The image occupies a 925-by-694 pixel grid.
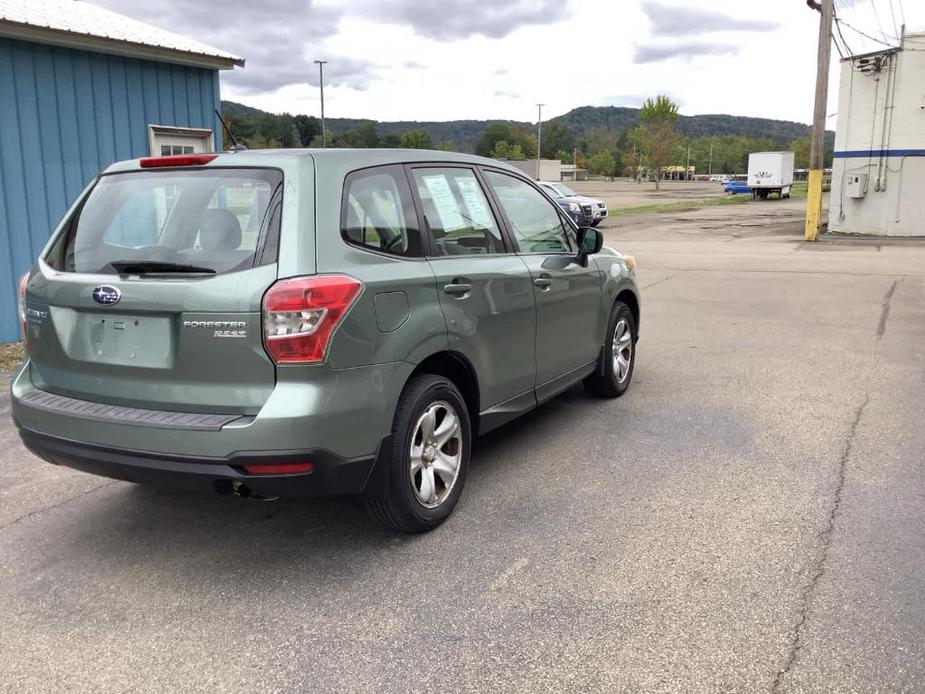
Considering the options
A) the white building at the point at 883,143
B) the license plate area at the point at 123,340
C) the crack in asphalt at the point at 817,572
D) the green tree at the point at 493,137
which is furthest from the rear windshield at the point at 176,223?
the green tree at the point at 493,137

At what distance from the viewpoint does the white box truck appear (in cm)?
5428

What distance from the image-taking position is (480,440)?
5219mm

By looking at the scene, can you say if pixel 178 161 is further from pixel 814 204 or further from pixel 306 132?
pixel 306 132

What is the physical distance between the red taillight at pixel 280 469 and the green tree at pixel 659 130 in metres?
78.6

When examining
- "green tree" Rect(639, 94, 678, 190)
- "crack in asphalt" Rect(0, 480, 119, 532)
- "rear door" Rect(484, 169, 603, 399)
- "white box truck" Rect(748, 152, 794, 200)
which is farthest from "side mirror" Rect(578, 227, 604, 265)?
"green tree" Rect(639, 94, 678, 190)

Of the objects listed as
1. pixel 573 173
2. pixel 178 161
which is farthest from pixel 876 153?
pixel 573 173

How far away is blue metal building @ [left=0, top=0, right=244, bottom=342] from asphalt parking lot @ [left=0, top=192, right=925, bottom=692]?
3.23 metres

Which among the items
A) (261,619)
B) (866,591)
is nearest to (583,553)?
(866,591)

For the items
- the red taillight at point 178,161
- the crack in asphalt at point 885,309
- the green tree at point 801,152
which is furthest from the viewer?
the green tree at point 801,152

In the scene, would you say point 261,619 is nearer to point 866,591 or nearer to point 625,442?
point 866,591

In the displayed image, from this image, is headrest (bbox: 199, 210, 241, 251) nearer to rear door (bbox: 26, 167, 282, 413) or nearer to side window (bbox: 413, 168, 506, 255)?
rear door (bbox: 26, 167, 282, 413)

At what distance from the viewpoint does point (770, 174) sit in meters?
54.3

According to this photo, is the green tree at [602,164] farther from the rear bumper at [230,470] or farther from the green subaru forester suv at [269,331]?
the rear bumper at [230,470]

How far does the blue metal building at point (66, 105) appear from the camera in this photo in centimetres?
781
